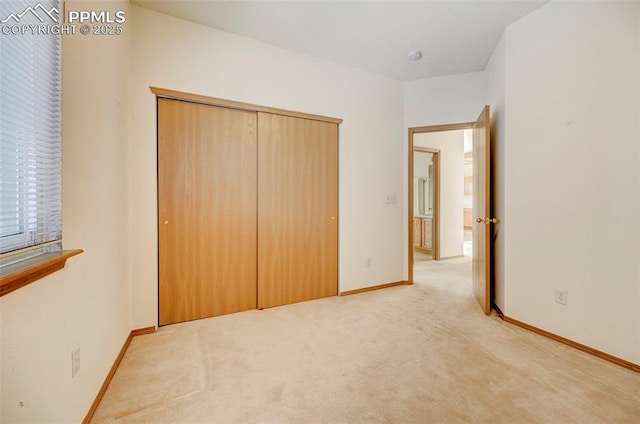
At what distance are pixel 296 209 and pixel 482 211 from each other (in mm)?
1865

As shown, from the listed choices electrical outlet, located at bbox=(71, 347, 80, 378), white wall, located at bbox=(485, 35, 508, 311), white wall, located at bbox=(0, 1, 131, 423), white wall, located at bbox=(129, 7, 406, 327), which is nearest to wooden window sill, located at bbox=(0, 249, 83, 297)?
white wall, located at bbox=(0, 1, 131, 423)

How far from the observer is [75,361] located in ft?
4.18

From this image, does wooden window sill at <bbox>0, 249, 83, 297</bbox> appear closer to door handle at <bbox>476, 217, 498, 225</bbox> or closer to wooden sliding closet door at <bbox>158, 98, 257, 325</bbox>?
wooden sliding closet door at <bbox>158, 98, 257, 325</bbox>

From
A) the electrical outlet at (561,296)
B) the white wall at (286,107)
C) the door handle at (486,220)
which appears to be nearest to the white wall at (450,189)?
the white wall at (286,107)

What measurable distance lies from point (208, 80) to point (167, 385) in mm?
2335

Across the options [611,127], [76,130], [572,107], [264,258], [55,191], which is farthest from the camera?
[264,258]

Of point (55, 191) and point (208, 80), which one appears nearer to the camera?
point (55, 191)

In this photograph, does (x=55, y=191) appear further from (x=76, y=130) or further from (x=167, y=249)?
(x=167, y=249)

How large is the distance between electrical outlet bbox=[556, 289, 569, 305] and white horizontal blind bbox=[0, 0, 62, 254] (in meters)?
3.16

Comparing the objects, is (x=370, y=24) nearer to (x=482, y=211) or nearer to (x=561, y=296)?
(x=482, y=211)

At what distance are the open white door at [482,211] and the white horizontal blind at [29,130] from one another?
302cm

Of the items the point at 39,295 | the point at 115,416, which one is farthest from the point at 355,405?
the point at 39,295

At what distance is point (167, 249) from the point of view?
2.43 m

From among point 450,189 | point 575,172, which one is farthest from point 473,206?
point 450,189
